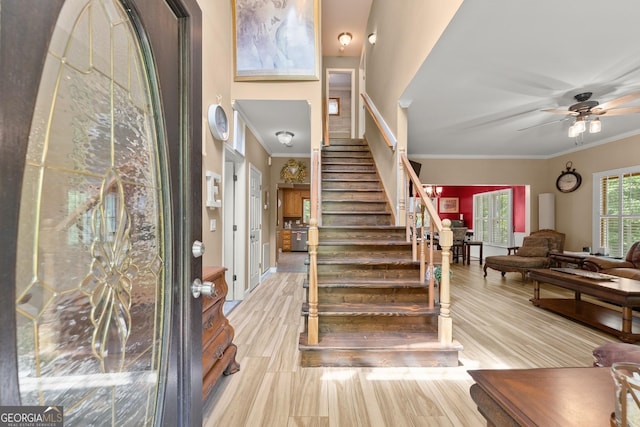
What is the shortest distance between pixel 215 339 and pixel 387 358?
1.30m

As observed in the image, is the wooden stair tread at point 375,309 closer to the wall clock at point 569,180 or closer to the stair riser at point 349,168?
the stair riser at point 349,168

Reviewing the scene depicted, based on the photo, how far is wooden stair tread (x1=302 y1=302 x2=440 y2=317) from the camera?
2.44m

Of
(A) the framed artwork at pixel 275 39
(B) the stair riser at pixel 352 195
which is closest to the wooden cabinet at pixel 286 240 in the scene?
(B) the stair riser at pixel 352 195

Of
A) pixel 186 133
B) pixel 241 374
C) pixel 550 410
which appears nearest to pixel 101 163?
pixel 186 133

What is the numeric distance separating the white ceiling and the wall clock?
1.67ft

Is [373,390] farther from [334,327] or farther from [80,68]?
[80,68]

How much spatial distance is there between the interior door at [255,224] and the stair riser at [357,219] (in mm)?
1403

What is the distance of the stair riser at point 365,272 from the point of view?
289 cm

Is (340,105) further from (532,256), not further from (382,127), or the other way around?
(532,256)

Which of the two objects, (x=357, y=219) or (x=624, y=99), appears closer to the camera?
(x=624, y=99)

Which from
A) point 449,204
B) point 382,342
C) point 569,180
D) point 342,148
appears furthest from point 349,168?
point 449,204

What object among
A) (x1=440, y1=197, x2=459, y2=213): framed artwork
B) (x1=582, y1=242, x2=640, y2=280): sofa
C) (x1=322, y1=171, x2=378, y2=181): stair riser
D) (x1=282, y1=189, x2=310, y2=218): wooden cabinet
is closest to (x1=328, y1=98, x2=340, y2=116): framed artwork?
(x1=282, y1=189, x2=310, y2=218): wooden cabinet

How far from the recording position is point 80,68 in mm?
582

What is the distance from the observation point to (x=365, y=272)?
2.91 meters
